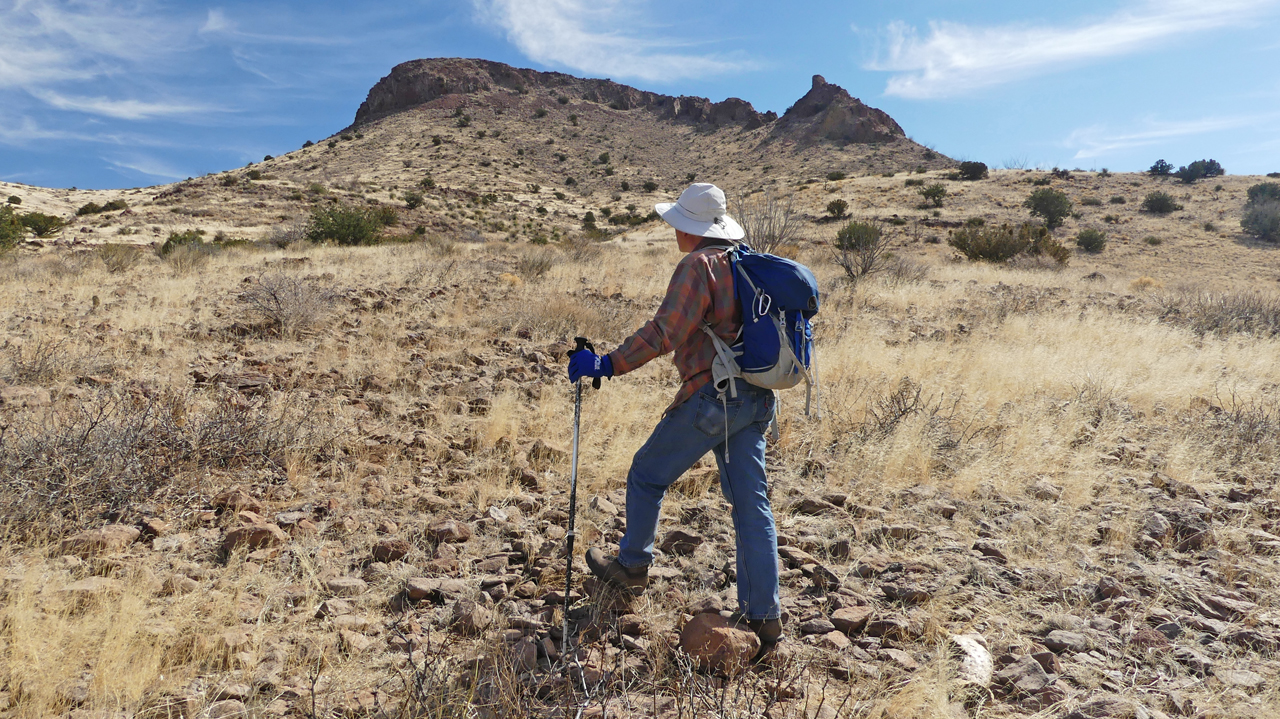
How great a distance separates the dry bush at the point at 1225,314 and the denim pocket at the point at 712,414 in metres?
9.99

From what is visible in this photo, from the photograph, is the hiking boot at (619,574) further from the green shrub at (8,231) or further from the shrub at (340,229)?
the shrub at (340,229)

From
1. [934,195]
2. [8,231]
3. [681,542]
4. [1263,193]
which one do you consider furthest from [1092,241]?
[8,231]

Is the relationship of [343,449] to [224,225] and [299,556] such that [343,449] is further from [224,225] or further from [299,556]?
[224,225]

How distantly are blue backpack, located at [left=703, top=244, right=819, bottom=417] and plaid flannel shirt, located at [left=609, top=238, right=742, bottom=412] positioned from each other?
6 centimetres

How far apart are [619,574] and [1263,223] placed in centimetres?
3363

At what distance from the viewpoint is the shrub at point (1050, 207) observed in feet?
86.3

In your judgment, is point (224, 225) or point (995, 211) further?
point (995, 211)

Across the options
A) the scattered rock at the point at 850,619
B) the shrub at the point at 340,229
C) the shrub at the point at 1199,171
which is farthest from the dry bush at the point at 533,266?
the shrub at the point at 1199,171

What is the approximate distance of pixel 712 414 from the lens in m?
2.42

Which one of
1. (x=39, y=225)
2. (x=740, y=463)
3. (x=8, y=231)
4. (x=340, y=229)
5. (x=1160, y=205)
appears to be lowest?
(x=740, y=463)

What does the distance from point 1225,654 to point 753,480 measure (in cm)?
207

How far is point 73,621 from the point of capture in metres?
2.42

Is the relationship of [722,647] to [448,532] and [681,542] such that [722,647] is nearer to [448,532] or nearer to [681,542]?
[681,542]

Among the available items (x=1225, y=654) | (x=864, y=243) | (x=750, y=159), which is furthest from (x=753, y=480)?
(x=750, y=159)
